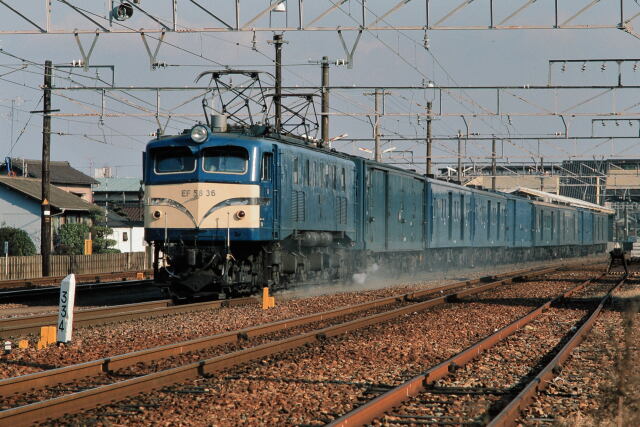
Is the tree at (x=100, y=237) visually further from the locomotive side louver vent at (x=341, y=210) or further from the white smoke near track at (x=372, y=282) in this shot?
the locomotive side louver vent at (x=341, y=210)

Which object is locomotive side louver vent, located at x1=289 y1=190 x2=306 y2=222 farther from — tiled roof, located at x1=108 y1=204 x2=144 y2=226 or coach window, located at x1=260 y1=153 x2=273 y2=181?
tiled roof, located at x1=108 y1=204 x2=144 y2=226

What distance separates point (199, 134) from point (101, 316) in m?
4.82

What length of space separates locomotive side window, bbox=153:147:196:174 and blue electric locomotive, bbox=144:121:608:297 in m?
0.03

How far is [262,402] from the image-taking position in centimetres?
841

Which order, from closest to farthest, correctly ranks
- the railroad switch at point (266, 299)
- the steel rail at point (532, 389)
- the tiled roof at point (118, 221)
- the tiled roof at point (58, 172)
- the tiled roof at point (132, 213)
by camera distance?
1. the steel rail at point (532, 389)
2. the railroad switch at point (266, 299)
3. the tiled roof at point (118, 221)
4. the tiled roof at point (58, 172)
5. the tiled roof at point (132, 213)

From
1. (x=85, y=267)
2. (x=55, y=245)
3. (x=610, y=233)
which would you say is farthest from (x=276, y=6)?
(x=610, y=233)

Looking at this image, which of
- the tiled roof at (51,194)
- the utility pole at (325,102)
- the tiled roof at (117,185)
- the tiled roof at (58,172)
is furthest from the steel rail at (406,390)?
the tiled roof at (117,185)

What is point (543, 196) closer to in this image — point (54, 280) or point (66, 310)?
point (54, 280)

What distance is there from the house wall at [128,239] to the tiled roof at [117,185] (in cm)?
2762

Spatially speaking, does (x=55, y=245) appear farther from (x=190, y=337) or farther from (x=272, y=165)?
(x=190, y=337)

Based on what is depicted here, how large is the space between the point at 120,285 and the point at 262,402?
1824 cm

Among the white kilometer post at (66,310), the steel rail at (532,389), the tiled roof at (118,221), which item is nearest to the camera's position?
the steel rail at (532,389)

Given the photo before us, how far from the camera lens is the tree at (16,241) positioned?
42062mm

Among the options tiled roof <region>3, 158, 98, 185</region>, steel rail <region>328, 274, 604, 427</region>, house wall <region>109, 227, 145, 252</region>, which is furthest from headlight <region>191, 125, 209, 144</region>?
tiled roof <region>3, 158, 98, 185</region>
